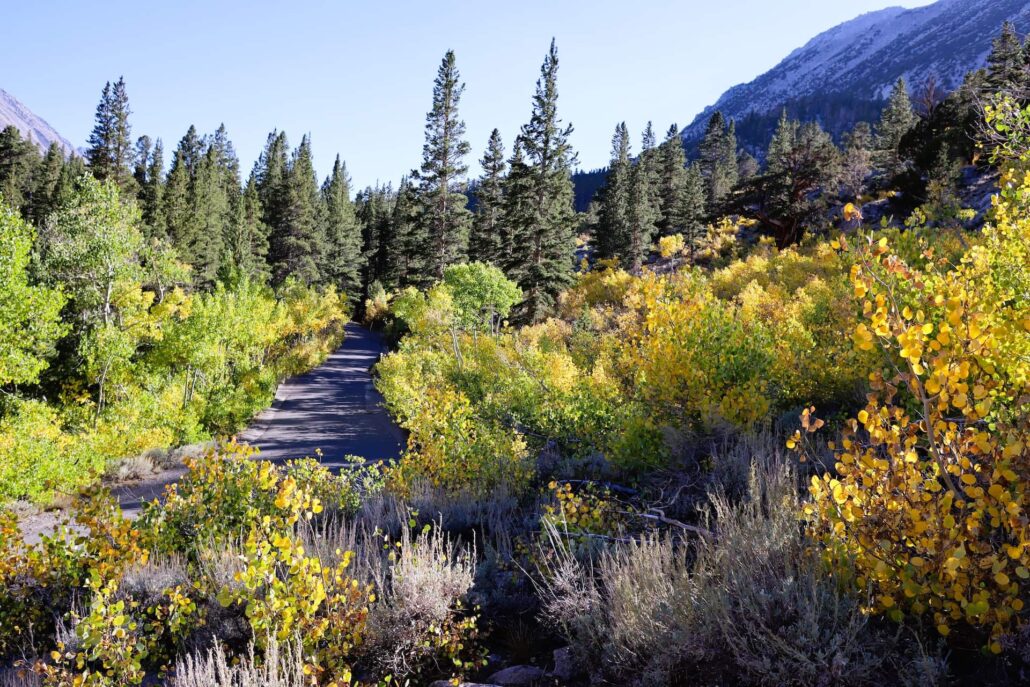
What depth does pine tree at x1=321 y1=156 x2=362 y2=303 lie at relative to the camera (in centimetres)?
5353

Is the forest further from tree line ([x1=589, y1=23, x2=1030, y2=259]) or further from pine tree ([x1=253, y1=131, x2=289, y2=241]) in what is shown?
pine tree ([x1=253, y1=131, x2=289, y2=241])

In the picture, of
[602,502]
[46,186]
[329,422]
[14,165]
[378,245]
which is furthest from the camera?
[378,245]

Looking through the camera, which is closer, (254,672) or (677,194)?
(254,672)

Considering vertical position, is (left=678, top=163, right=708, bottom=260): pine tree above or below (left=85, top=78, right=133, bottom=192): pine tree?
below

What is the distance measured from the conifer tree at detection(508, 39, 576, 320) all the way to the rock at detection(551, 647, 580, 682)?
81.3 feet

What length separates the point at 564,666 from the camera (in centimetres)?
293

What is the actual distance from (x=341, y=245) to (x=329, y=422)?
37.8 metres

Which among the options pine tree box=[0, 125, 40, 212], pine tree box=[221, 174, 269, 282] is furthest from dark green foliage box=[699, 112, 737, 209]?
pine tree box=[0, 125, 40, 212]

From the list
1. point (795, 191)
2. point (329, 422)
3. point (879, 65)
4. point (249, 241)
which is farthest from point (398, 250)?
point (879, 65)

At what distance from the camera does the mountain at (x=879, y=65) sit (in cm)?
12688

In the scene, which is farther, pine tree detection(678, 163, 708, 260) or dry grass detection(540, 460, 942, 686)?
pine tree detection(678, 163, 708, 260)

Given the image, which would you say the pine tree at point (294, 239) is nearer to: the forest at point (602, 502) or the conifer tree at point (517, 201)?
the conifer tree at point (517, 201)

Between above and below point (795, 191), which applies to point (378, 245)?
above

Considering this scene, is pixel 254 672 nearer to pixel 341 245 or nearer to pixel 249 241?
pixel 249 241
